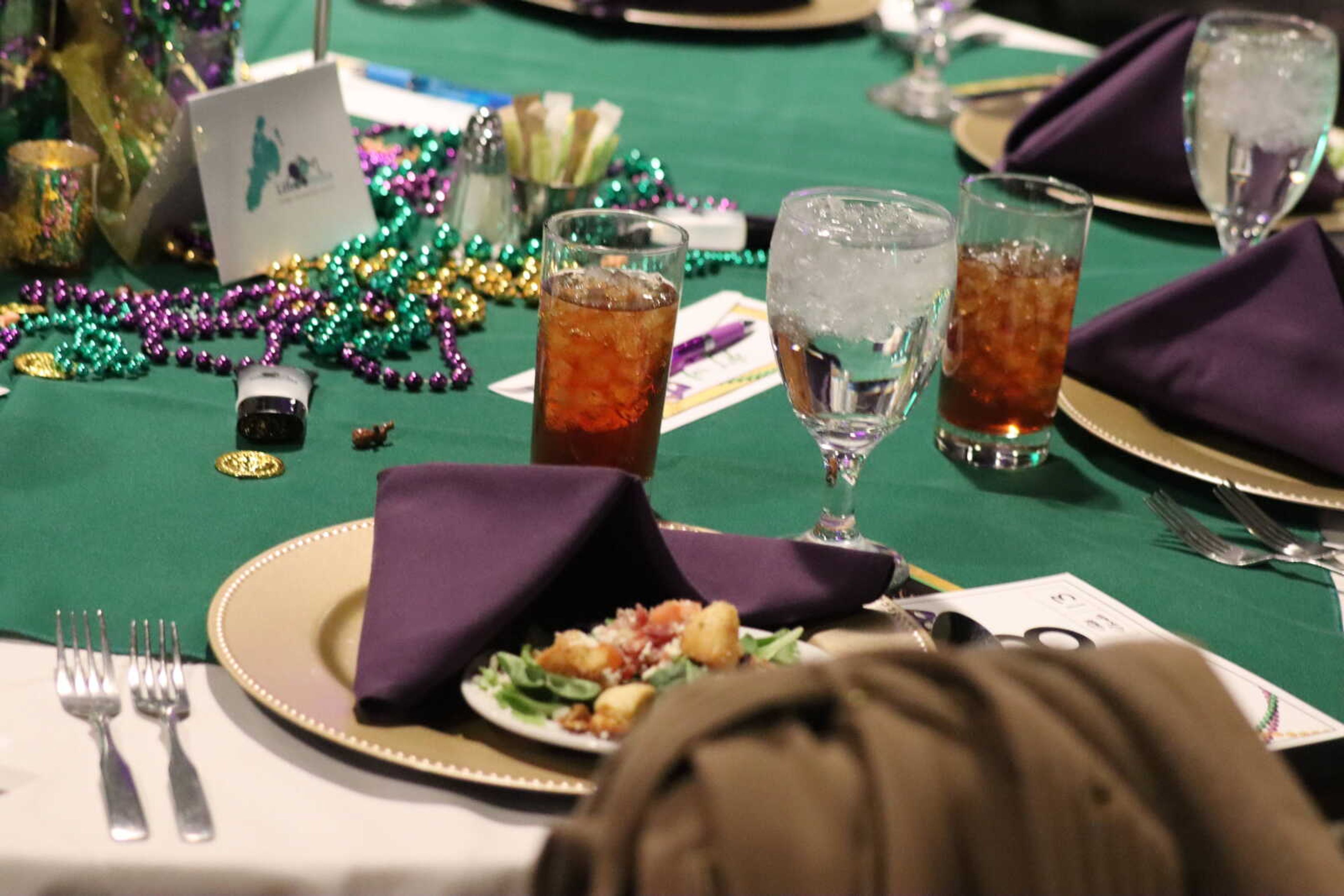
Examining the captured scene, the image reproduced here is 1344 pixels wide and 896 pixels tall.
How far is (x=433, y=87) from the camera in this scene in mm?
1797

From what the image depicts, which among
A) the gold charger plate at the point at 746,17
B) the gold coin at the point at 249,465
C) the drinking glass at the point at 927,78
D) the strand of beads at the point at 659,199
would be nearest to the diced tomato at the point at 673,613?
the gold coin at the point at 249,465

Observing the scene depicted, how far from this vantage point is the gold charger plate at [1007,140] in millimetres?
1588

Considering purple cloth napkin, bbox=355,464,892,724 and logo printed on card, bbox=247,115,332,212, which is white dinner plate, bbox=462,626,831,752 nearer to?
purple cloth napkin, bbox=355,464,892,724

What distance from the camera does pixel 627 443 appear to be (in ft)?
3.06

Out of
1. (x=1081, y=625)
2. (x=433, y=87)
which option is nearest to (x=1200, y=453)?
(x=1081, y=625)

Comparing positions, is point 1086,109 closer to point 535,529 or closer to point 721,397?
point 721,397

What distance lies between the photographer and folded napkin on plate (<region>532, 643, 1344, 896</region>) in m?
0.40

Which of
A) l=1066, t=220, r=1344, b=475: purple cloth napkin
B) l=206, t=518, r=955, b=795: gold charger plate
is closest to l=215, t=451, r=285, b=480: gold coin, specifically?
l=206, t=518, r=955, b=795: gold charger plate

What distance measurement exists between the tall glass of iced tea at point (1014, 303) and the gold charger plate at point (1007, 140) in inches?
18.0

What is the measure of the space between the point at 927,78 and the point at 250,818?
1.52 meters

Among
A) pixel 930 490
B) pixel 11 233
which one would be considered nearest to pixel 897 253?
pixel 930 490

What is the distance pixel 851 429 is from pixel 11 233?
75cm

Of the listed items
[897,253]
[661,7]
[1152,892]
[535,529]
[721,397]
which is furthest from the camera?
[661,7]

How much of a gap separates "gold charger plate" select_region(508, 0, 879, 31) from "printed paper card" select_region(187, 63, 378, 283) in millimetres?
805
